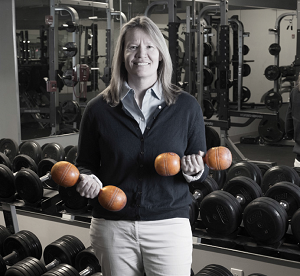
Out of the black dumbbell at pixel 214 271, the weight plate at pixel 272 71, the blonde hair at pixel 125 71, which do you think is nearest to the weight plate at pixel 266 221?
the black dumbbell at pixel 214 271

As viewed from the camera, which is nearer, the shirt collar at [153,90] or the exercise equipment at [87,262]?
the shirt collar at [153,90]

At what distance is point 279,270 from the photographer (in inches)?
91.4

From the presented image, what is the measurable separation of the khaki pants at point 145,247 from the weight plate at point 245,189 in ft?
4.33

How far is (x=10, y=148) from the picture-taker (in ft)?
13.5

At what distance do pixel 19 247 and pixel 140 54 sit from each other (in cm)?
187

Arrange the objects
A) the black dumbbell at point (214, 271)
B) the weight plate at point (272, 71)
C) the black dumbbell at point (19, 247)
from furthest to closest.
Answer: the weight plate at point (272, 71), the black dumbbell at point (19, 247), the black dumbbell at point (214, 271)

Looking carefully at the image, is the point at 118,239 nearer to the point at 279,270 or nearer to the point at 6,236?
the point at 279,270

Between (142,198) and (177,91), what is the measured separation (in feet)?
1.23

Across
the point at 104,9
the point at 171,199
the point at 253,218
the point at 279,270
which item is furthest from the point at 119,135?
the point at 104,9

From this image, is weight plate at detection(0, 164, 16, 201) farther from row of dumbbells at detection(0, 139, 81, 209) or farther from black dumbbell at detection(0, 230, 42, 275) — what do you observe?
black dumbbell at detection(0, 230, 42, 275)

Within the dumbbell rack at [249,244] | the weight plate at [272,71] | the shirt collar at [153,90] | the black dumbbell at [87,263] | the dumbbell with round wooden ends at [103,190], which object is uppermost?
the shirt collar at [153,90]

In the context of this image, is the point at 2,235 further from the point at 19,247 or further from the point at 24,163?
the point at 24,163

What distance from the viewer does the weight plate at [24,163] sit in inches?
133

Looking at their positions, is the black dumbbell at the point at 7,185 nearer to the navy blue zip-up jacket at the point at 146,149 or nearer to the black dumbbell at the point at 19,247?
the black dumbbell at the point at 19,247
